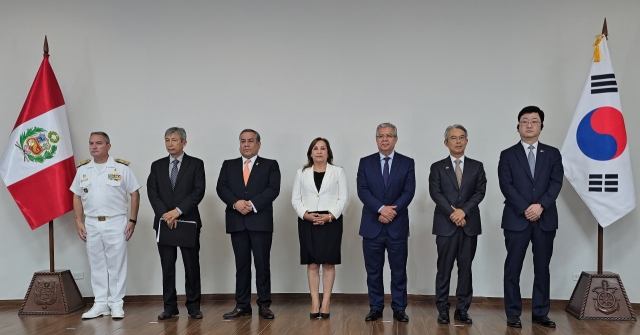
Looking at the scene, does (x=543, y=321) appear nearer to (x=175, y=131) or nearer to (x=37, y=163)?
(x=175, y=131)

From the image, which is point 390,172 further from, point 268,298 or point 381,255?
point 268,298

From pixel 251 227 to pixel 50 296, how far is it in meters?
2.09

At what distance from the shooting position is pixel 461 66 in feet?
19.8

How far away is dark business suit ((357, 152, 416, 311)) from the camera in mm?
5051

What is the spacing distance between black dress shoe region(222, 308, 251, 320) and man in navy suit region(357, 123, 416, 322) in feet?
3.51

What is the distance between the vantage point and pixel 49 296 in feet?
18.2

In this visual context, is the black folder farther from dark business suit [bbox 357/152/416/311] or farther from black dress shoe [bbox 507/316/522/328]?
black dress shoe [bbox 507/316/522/328]

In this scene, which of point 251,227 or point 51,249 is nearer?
point 251,227

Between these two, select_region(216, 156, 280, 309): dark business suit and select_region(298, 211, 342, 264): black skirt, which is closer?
select_region(298, 211, 342, 264): black skirt

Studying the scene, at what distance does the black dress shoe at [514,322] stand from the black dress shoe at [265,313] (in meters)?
2.00

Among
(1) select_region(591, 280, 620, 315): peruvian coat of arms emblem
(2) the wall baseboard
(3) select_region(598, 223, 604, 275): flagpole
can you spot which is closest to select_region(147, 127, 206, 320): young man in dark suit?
(2) the wall baseboard

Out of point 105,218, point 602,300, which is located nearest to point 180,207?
point 105,218

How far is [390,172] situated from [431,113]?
1220mm

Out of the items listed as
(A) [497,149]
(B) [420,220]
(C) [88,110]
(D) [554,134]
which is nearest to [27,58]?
(C) [88,110]
